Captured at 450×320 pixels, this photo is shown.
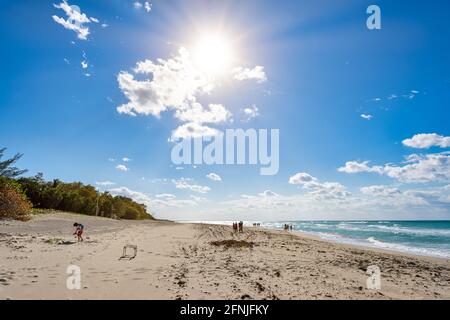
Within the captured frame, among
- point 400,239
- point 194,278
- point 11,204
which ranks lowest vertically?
point 400,239

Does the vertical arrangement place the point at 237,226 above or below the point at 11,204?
below

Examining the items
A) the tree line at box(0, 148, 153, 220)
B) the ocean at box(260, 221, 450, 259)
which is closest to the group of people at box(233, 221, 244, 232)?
the ocean at box(260, 221, 450, 259)

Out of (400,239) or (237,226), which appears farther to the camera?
(237,226)

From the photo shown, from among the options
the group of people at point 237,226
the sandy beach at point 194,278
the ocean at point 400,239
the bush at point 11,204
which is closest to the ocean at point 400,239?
the ocean at point 400,239

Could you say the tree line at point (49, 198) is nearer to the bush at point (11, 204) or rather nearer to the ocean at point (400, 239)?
the bush at point (11, 204)

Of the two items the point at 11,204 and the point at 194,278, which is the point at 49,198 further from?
the point at 194,278

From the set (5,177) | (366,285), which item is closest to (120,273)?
(366,285)

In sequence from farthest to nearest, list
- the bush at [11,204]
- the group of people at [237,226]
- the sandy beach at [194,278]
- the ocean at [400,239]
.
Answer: the group of people at [237,226], the ocean at [400,239], the bush at [11,204], the sandy beach at [194,278]

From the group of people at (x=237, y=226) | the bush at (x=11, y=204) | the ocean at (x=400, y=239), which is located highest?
the bush at (x=11, y=204)

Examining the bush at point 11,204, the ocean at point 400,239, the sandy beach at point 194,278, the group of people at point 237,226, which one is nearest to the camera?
the sandy beach at point 194,278

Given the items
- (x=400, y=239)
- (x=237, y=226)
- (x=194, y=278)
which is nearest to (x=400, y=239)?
(x=400, y=239)
